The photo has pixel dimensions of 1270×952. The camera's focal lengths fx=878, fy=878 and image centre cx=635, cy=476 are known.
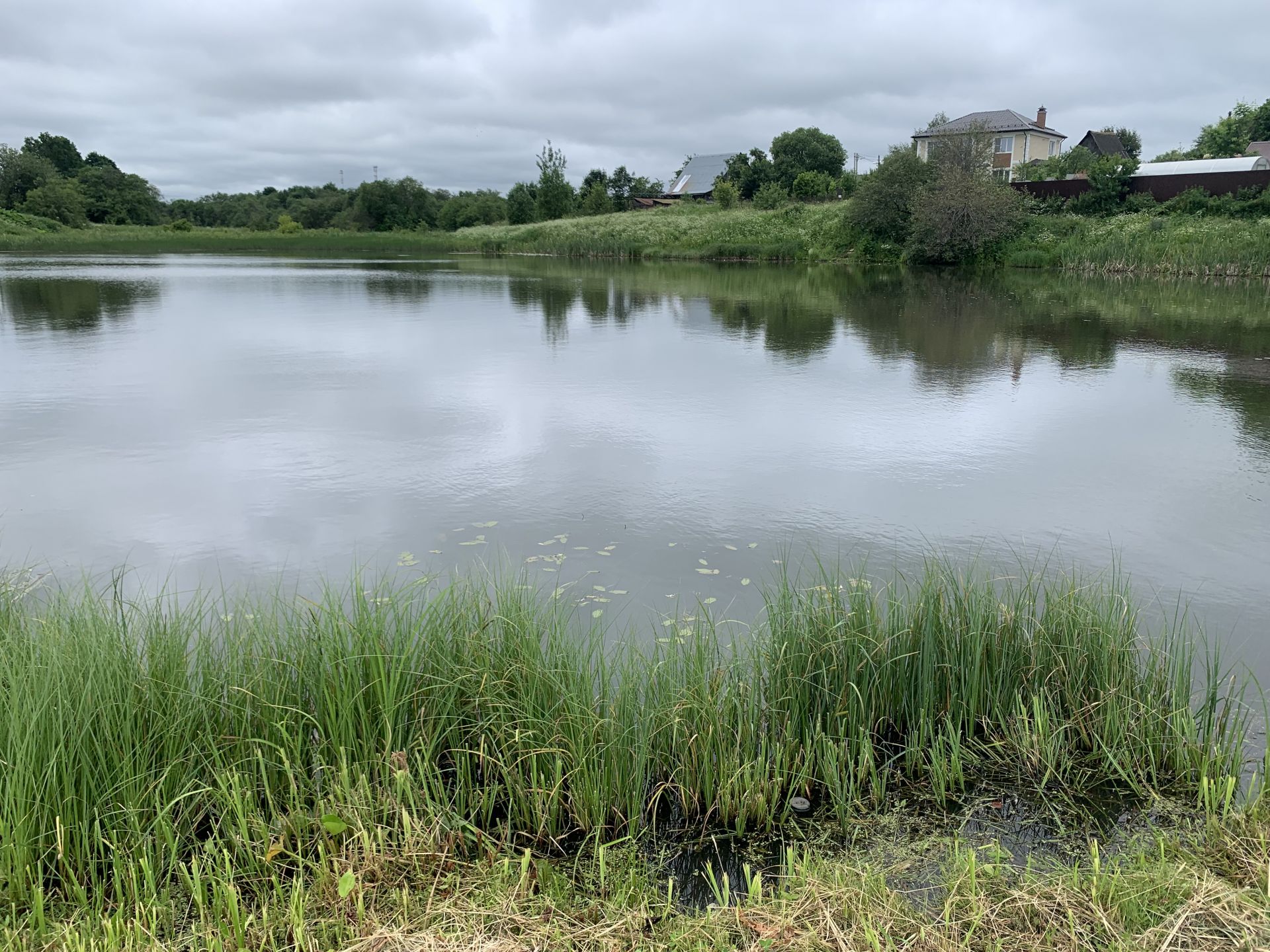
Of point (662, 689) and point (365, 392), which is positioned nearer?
point (662, 689)

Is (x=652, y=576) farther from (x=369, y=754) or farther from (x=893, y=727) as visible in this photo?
(x=369, y=754)

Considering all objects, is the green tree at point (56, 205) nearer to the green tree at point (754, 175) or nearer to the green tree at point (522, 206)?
the green tree at point (522, 206)

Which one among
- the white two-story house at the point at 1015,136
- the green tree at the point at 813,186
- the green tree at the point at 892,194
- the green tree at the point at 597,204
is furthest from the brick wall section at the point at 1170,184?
the green tree at the point at 597,204

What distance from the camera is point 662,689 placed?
279 cm

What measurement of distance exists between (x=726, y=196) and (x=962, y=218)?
66.3 feet

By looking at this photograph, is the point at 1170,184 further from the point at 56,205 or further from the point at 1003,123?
the point at 56,205

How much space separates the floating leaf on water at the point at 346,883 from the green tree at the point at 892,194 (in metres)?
29.9

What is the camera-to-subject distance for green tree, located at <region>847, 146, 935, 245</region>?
97.0 ft

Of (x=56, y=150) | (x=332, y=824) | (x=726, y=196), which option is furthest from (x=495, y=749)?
(x=56, y=150)

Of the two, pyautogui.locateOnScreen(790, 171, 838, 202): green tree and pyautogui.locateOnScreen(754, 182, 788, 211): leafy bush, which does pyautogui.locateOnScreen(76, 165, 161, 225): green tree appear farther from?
pyautogui.locateOnScreen(790, 171, 838, 202): green tree

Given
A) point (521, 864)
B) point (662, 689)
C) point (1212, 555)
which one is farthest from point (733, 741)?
point (1212, 555)

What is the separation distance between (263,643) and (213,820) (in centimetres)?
53

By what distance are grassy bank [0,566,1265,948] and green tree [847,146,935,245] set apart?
2847 centimetres

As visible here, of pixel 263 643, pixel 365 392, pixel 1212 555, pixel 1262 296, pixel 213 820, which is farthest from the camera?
pixel 1262 296
